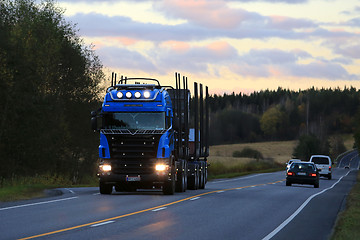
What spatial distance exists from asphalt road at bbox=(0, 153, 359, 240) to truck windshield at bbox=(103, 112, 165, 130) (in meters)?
2.59

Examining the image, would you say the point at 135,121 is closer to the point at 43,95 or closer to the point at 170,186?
the point at 170,186

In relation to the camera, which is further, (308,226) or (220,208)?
(220,208)

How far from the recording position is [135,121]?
2550 centimetres

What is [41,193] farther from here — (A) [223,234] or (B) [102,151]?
(A) [223,234]

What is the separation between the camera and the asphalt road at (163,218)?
45.3 ft

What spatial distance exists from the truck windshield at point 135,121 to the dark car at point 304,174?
17.7m

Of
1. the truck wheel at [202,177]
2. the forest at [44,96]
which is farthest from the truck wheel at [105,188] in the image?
the forest at [44,96]

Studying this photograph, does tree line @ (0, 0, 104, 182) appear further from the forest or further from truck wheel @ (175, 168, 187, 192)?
truck wheel @ (175, 168, 187, 192)

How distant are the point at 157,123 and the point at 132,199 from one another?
3.21 m

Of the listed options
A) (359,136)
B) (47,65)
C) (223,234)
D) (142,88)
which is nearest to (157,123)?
(142,88)

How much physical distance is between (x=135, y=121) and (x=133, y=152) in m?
1.11

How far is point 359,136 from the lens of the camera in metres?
102

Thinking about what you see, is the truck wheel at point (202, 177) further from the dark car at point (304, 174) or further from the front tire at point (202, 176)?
the dark car at point (304, 174)

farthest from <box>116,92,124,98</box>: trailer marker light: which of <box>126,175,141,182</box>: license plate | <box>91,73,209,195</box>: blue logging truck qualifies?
<box>126,175,141,182</box>: license plate
